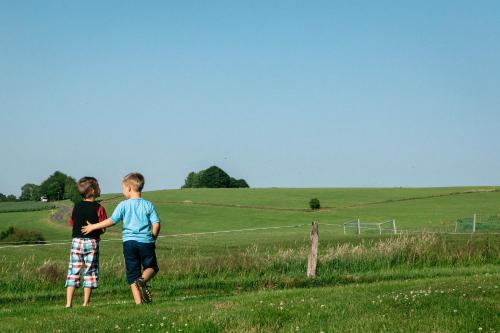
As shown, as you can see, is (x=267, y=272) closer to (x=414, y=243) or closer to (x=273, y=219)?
(x=414, y=243)

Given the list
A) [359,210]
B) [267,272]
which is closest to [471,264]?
[267,272]

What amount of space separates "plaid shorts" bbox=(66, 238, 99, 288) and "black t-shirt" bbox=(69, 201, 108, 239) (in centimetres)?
11

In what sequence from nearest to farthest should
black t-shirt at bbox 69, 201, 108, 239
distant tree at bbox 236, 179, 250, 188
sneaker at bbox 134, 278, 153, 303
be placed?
sneaker at bbox 134, 278, 153, 303
black t-shirt at bbox 69, 201, 108, 239
distant tree at bbox 236, 179, 250, 188

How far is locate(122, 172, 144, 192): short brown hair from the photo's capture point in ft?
35.3

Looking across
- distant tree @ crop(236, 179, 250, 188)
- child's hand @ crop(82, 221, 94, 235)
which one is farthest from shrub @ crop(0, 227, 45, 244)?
distant tree @ crop(236, 179, 250, 188)

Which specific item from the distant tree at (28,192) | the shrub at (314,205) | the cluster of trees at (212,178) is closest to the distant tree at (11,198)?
the distant tree at (28,192)

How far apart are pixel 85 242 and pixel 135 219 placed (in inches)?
41.4

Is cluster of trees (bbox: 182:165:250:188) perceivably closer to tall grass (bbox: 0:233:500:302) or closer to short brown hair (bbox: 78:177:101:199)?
tall grass (bbox: 0:233:500:302)

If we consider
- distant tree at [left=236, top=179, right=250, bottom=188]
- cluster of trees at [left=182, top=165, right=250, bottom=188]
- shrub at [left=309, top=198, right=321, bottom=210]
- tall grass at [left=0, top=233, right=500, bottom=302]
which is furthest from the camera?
distant tree at [left=236, top=179, right=250, bottom=188]

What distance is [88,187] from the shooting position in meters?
11.1

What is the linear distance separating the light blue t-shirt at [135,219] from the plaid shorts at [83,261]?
2.70 feet

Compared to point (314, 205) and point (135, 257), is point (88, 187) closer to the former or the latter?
point (135, 257)

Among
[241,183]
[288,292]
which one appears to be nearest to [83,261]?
[288,292]

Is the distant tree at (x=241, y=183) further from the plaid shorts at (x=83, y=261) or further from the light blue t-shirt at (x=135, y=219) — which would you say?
the light blue t-shirt at (x=135, y=219)
